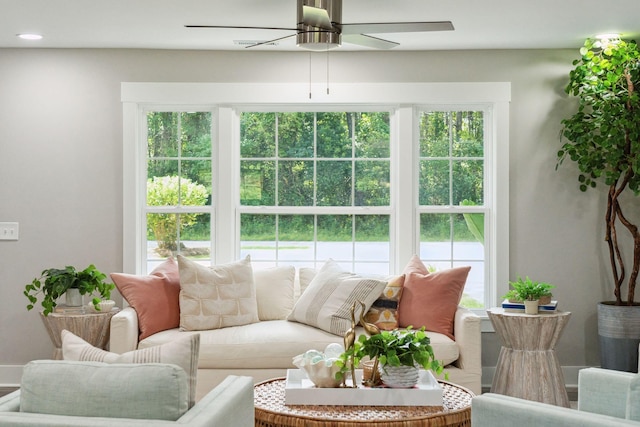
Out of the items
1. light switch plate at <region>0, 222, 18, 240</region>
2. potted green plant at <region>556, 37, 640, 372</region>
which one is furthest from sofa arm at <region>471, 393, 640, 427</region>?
light switch plate at <region>0, 222, 18, 240</region>

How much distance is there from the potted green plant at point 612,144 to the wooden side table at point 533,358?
0.62 m

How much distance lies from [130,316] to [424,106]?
2.58m

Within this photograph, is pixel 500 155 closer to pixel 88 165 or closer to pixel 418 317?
pixel 418 317

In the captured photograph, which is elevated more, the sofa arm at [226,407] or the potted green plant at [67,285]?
the potted green plant at [67,285]

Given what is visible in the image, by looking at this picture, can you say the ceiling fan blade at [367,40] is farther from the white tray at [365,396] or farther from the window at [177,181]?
the window at [177,181]

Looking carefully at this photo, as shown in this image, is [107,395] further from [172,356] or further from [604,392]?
[604,392]

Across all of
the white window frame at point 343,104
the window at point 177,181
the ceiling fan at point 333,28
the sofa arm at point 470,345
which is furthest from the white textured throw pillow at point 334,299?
the ceiling fan at point 333,28

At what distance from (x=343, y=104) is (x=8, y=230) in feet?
8.49

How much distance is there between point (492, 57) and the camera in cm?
581

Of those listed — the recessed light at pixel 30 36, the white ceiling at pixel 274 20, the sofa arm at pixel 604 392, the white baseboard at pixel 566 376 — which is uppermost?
the recessed light at pixel 30 36

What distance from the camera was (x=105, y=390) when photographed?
2.37 metres

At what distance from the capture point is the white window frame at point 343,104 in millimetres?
5766

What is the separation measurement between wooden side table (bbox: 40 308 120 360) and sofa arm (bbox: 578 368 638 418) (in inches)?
123

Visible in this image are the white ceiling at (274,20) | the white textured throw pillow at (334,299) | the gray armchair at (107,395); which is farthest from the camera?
the white textured throw pillow at (334,299)
